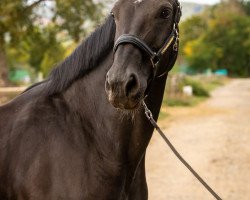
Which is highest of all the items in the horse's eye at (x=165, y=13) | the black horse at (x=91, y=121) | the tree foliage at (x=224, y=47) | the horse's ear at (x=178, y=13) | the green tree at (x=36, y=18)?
the horse's eye at (x=165, y=13)

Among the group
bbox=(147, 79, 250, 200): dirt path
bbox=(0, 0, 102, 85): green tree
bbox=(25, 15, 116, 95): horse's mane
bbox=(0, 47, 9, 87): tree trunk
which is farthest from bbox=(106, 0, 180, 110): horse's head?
bbox=(0, 47, 9, 87): tree trunk

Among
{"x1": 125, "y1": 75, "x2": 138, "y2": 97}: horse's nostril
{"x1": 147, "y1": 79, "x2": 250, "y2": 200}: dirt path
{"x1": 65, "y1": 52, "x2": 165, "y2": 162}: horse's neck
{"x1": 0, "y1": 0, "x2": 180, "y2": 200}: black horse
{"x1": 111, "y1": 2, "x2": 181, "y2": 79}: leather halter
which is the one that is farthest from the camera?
{"x1": 147, "y1": 79, "x2": 250, "y2": 200}: dirt path

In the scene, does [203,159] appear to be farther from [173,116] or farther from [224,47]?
[224,47]

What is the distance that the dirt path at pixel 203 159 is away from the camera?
6305 mm

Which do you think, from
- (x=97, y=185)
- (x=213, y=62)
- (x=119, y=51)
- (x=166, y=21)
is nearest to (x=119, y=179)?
(x=97, y=185)

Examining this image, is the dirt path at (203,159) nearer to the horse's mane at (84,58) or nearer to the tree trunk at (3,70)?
the horse's mane at (84,58)

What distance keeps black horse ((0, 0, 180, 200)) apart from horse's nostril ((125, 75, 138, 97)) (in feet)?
0.22

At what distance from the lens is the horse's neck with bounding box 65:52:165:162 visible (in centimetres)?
266

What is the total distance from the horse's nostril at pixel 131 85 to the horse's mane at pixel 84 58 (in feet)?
1.83

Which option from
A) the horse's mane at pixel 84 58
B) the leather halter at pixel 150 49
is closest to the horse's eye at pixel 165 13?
the leather halter at pixel 150 49

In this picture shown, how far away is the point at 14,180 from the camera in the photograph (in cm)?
260

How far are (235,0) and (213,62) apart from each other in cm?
2410

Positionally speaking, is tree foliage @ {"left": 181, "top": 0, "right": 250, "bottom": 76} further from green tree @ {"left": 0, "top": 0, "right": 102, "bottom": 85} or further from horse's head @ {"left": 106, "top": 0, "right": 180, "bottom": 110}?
horse's head @ {"left": 106, "top": 0, "right": 180, "bottom": 110}

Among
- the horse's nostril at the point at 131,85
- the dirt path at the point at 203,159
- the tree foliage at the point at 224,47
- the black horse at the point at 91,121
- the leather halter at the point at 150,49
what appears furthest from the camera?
the tree foliage at the point at 224,47
